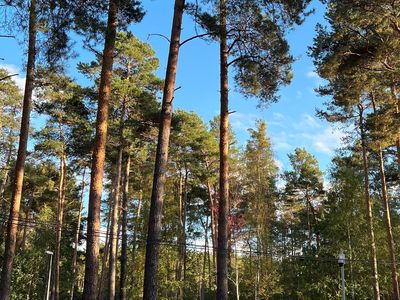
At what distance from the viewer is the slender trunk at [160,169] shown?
7.10 meters

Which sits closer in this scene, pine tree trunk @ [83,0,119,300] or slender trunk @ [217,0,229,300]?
pine tree trunk @ [83,0,119,300]

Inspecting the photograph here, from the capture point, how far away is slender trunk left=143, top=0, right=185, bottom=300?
279 inches

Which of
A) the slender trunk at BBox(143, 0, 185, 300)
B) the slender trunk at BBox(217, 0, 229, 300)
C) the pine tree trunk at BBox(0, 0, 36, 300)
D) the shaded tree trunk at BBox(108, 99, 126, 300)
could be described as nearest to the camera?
the slender trunk at BBox(143, 0, 185, 300)

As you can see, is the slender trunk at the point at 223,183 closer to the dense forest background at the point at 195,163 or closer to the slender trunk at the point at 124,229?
the dense forest background at the point at 195,163

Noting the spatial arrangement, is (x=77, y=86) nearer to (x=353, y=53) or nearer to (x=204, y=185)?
(x=353, y=53)

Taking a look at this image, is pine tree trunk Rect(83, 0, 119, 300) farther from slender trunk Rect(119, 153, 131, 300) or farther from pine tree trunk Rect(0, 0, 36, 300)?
slender trunk Rect(119, 153, 131, 300)

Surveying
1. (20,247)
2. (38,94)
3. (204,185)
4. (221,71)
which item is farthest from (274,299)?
(221,71)

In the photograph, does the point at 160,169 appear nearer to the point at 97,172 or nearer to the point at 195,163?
the point at 97,172

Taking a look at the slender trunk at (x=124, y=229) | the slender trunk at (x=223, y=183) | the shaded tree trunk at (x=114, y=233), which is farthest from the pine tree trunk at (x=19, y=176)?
the slender trunk at (x=124, y=229)

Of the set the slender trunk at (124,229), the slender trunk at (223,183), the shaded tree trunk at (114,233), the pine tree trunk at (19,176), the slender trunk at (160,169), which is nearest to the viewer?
the slender trunk at (160,169)

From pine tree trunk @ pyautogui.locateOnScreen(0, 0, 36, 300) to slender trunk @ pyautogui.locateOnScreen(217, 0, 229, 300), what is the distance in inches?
175

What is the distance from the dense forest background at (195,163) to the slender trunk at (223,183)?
3 cm

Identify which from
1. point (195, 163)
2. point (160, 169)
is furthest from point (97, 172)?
point (195, 163)

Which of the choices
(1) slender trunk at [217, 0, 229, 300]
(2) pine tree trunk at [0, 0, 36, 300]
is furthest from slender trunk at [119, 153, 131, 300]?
(1) slender trunk at [217, 0, 229, 300]
